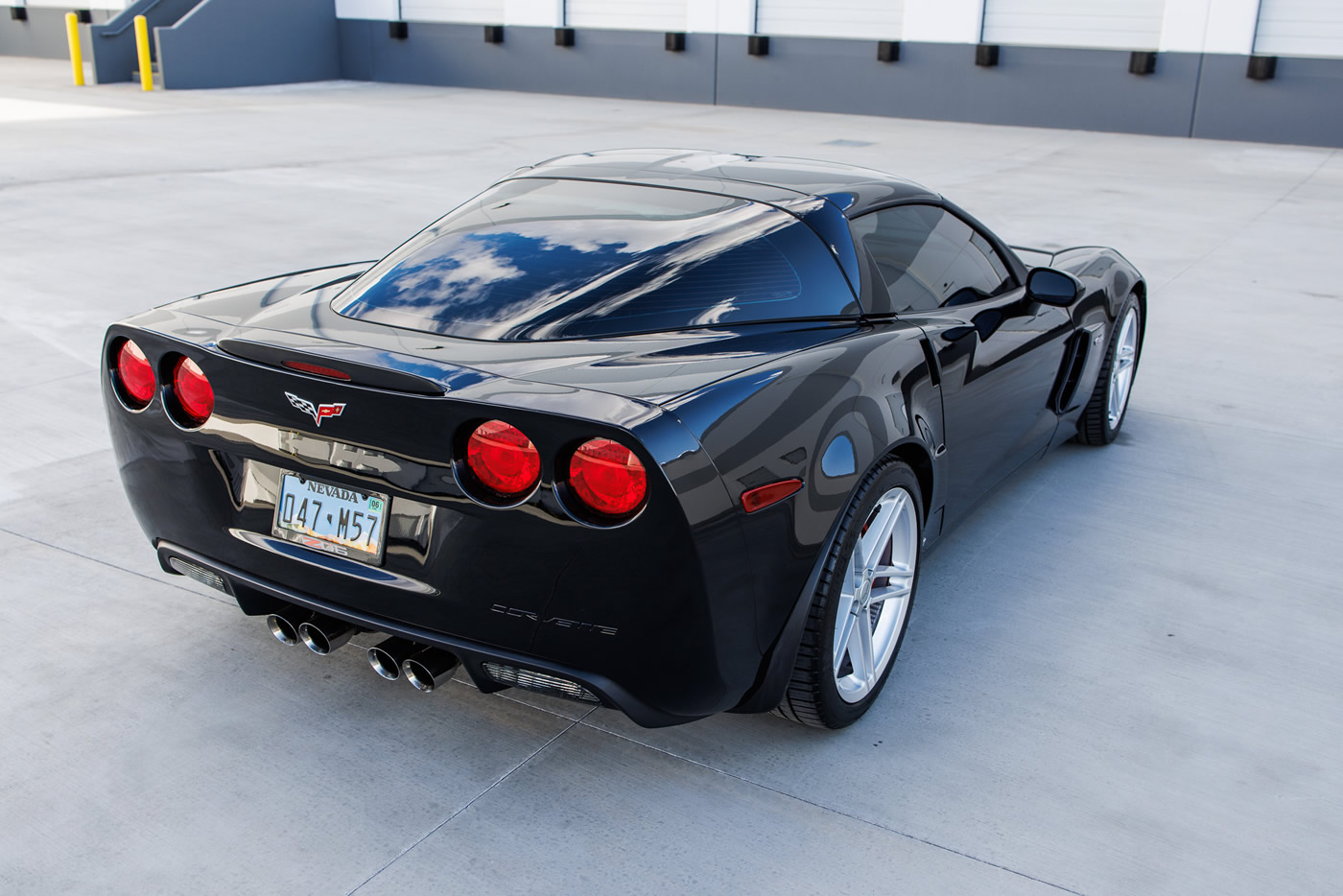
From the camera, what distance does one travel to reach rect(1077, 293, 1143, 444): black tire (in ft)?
16.1

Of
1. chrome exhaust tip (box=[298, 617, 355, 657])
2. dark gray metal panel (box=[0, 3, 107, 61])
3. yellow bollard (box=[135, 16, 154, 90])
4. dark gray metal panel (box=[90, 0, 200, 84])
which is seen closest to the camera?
chrome exhaust tip (box=[298, 617, 355, 657])

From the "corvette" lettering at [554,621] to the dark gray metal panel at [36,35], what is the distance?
29849 millimetres

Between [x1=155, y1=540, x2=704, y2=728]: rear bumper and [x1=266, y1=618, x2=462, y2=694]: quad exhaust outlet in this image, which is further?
[x1=266, y1=618, x2=462, y2=694]: quad exhaust outlet

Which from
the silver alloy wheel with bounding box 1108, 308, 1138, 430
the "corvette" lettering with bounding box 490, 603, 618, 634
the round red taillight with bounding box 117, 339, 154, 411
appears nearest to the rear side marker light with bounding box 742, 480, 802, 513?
the "corvette" lettering with bounding box 490, 603, 618, 634

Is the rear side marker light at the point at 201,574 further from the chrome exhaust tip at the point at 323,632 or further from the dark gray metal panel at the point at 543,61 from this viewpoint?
the dark gray metal panel at the point at 543,61

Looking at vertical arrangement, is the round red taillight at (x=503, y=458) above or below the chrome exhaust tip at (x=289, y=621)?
above

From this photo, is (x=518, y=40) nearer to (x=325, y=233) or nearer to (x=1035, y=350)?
(x=325, y=233)

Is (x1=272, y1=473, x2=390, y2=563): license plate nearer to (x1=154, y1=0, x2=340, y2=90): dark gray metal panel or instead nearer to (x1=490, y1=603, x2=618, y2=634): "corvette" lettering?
(x1=490, y1=603, x2=618, y2=634): "corvette" lettering

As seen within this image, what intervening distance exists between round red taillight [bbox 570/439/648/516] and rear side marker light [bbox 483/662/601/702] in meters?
0.37

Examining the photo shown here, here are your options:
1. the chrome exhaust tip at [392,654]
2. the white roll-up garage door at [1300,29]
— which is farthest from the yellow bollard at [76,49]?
the chrome exhaust tip at [392,654]

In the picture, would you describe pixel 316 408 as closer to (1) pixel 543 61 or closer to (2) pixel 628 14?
(2) pixel 628 14

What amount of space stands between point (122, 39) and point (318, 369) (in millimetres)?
24835

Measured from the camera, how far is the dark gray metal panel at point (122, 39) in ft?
76.7

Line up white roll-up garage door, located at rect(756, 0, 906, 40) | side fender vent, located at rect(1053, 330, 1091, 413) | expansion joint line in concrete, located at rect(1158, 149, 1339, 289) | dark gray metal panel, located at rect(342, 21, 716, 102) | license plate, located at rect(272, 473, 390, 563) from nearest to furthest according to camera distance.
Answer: license plate, located at rect(272, 473, 390, 563), side fender vent, located at rect(1053, 330, 1091, 413), expansion joint line in concrete, located at rect(1158, 149, 1339, 289), white roll-up garage door, located at rect(756, 0, 906, 40), dark gray metal panel, located at rect(342, 21, 716, 102)
